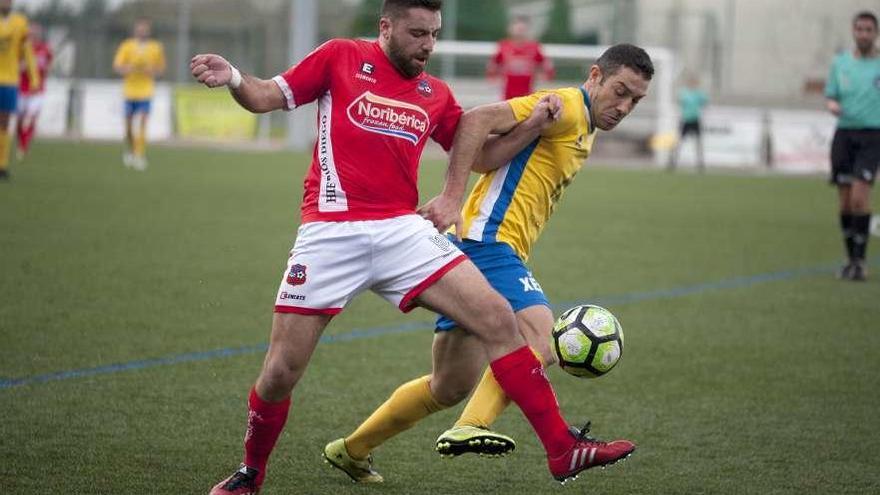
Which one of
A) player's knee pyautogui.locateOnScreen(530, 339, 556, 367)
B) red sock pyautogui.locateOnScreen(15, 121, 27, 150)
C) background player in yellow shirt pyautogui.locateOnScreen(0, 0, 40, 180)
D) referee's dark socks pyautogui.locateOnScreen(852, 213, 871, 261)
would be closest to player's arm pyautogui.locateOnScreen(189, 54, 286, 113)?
player's knee pyautogui.locateOnScreen(530, 339, 556, 367)

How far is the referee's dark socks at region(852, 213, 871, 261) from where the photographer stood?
37.9 feet

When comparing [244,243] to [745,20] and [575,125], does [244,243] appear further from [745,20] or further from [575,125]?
[745,20]

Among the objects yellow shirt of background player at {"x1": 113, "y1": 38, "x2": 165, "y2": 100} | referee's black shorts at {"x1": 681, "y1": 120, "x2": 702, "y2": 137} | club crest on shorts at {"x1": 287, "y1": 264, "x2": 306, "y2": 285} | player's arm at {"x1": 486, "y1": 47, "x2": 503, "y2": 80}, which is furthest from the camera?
referee's black shorts at {"x1": 681, "y1": 120, "x2": 702, "y2": 137}

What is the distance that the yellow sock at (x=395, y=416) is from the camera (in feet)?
16.6

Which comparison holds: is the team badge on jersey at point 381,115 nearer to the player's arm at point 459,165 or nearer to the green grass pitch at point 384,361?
the player's arm at point 459,165

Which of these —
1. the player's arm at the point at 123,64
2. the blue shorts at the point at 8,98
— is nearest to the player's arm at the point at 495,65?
the player's arm at the point at 123,64

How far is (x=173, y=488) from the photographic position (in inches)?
187

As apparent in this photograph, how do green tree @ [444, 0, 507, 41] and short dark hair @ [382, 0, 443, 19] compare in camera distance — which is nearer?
short dark hair @ [382, 0, 443, 19]

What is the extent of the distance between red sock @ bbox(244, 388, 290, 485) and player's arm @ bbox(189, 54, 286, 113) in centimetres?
104

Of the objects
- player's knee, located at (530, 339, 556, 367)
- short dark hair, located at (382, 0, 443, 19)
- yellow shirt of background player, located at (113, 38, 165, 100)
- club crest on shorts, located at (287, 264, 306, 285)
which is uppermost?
short dark hair, located at (382, 0, 443, 19)

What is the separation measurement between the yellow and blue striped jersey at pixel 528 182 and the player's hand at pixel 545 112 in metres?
0.21

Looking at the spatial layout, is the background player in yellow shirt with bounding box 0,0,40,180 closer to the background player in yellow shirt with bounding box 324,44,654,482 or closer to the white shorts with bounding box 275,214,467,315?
the background player in yellow shirt with bounding box 324,44,654,482

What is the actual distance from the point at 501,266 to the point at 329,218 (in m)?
0.82

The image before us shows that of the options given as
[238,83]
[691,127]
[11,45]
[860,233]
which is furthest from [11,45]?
[691,127]
